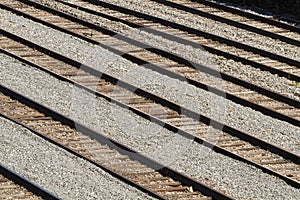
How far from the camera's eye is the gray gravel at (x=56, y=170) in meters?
10.9

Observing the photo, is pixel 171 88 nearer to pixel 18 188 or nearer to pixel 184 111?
pixel 184 111

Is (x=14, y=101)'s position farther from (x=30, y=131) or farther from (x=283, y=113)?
(x=283, y=113)

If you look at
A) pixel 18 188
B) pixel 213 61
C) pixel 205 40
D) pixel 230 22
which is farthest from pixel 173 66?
pixel 18 188

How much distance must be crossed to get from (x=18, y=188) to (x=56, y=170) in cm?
70

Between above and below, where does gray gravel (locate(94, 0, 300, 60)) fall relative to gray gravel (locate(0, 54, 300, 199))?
above

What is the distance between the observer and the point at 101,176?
1137 centimetres

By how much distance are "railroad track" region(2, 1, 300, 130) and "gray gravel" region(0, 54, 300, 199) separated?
1.80m

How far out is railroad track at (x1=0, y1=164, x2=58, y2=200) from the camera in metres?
10.7

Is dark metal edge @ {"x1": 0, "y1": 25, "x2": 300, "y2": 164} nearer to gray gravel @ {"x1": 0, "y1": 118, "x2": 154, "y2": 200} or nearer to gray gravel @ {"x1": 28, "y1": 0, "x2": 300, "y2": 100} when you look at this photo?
gray gravel @ {"x1": 28, "y1": 0, "x2": 300, "y2": 100}

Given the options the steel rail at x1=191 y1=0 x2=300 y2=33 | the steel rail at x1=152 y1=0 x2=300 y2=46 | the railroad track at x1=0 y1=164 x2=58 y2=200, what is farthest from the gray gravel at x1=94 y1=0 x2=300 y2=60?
the railroad track at x1=0 y1=164 x2=58 y2=200

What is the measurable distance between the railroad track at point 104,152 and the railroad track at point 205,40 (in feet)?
14.2

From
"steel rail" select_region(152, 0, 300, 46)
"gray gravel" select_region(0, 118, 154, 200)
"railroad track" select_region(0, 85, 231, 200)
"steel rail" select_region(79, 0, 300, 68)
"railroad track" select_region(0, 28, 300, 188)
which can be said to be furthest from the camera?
"steel rail" select_region(152, 0, 300, 46)

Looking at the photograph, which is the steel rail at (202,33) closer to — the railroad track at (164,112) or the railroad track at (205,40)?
the railroad track at (205,40)

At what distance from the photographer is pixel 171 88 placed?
1470 centimetres
